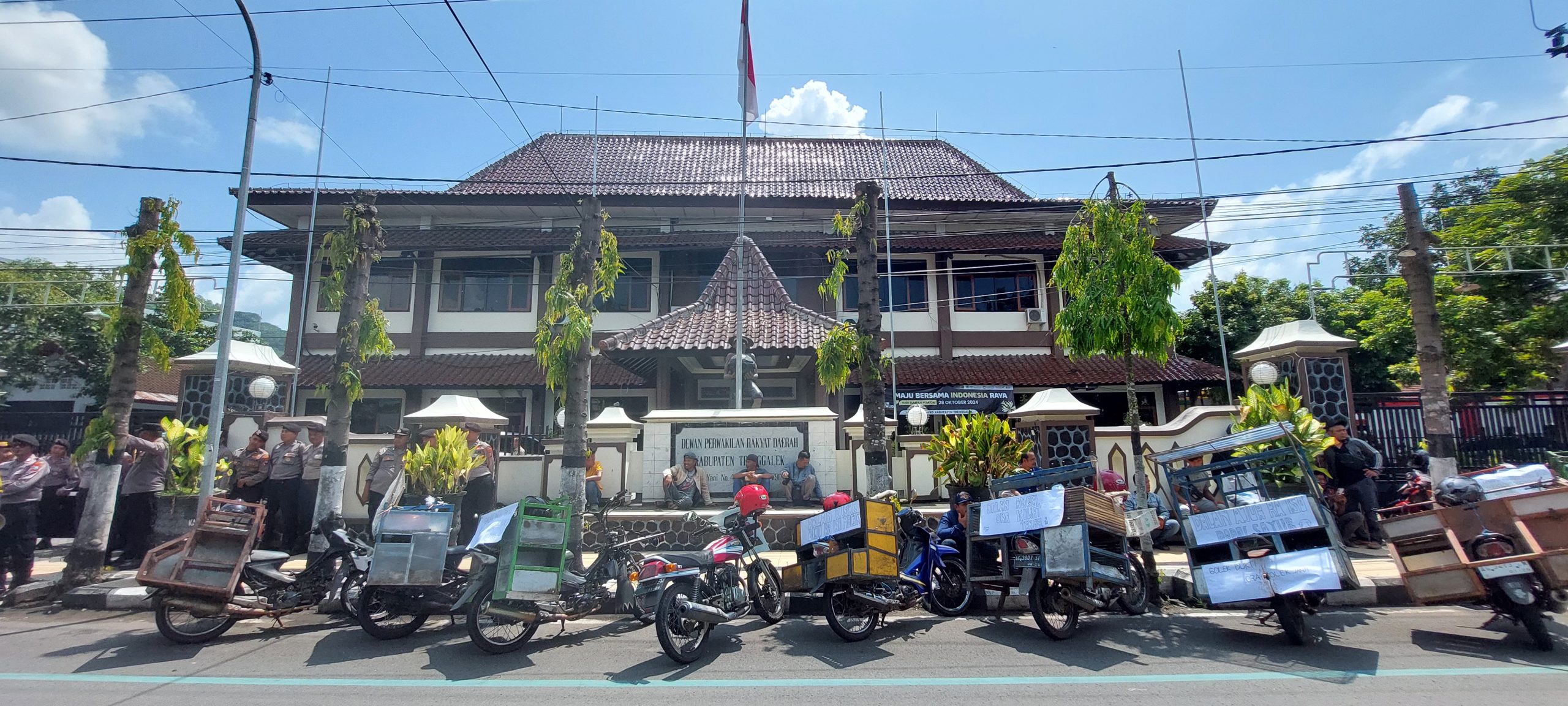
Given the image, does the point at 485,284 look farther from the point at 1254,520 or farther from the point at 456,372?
the point at 1254,520

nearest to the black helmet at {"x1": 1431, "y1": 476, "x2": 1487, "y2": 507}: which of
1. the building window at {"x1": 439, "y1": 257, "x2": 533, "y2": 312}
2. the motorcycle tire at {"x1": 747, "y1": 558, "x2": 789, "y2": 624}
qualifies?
the motorcycle tire at {"x1": 747, "y1": 558, "x2": 789, "y2": 624}

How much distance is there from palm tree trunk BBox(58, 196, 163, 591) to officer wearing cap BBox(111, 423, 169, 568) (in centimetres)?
37

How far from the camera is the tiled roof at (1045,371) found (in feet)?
59.2

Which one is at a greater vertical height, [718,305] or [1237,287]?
[1237,287]

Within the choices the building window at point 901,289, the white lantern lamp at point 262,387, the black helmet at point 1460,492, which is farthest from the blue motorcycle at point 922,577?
the building window at point 901,289

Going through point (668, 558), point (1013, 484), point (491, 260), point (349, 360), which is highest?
point (491, 260)

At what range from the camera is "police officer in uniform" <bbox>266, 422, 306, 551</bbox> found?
1026 cm

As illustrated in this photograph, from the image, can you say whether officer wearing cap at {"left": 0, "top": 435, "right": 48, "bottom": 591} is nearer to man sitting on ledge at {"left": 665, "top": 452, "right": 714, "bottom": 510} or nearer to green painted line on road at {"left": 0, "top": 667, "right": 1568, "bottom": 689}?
green painted line on road at {"left": 0, "top": 667, "right": 1568, "bottom": 689}

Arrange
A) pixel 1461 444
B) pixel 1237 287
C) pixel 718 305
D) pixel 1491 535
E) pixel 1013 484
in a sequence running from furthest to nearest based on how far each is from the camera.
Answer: pixel 1237 287, pixel 718 305, pixel 1461 444, pixel 1013 484, pixel 1491 535

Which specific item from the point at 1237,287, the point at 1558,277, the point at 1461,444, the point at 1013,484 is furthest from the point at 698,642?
the point at 1237,287

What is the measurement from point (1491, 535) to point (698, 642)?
6.24m

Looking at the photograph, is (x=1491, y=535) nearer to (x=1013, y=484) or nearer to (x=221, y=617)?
(x=1013, y=484)

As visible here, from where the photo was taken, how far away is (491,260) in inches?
800

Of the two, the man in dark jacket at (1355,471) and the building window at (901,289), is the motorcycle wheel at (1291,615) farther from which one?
the building window at (901,289)
